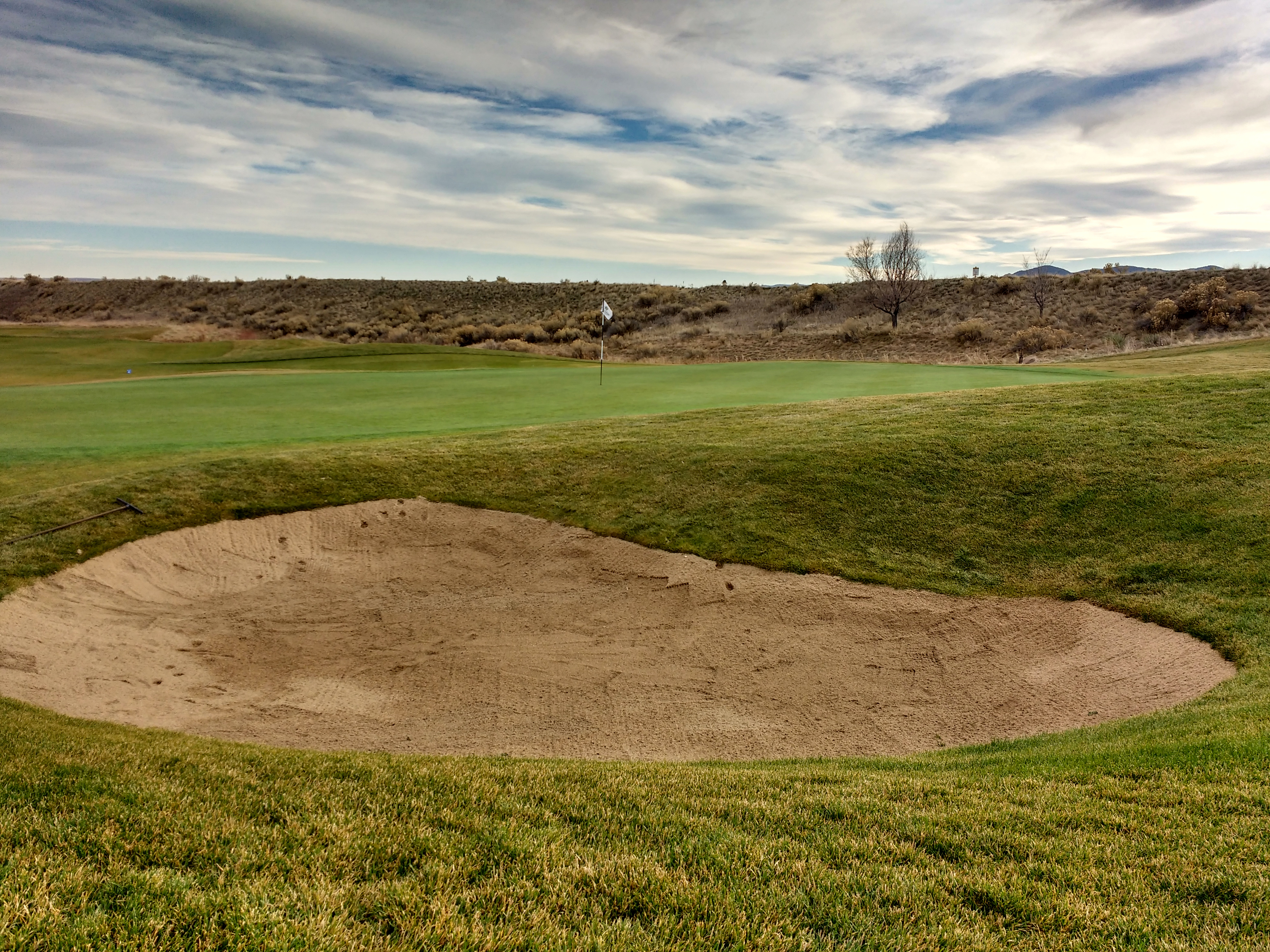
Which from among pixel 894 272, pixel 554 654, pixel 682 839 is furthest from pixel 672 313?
pixel 682 839

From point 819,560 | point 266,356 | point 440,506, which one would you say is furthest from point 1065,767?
point 266,356

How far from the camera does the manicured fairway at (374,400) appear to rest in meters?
16.7

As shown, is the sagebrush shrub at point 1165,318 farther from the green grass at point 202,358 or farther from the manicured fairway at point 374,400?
the green grass at point 202,358

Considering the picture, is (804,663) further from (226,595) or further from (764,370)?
(764,370)

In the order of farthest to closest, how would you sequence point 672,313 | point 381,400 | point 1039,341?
point 672,313 → point 1039,341 → point 381,400

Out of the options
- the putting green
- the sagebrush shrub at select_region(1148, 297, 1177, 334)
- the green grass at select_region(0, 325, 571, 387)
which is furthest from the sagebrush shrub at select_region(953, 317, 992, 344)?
the green grass at select_region(0, 325, 571, 387)

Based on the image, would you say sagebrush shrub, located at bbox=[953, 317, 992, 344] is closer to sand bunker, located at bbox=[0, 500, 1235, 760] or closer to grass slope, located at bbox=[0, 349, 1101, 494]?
grass slope, located at bbox=[0, 349, 1101, 494]

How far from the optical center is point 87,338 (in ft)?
146

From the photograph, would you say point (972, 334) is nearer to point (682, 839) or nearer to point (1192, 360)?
point (1192, 360)

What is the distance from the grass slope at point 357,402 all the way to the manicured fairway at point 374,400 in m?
0.07

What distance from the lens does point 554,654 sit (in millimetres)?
9109

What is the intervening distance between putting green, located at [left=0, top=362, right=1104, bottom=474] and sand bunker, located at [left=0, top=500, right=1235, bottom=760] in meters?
6.60

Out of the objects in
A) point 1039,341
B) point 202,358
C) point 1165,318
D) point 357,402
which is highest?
point 1165,318

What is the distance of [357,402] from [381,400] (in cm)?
74
